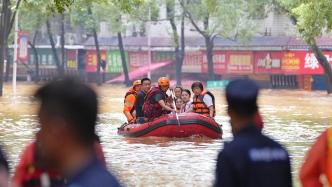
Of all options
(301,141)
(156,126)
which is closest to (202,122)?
(156,126)

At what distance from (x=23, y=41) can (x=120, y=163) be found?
3335cm

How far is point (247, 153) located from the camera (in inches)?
160

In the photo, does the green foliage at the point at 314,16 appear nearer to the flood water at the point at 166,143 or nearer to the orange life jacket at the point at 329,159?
the flood water at the point at 166,143

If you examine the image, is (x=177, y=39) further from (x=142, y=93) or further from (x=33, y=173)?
(x=33, y=173)

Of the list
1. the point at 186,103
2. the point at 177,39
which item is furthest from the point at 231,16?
the point at 186,103

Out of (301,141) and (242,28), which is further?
(242,28)

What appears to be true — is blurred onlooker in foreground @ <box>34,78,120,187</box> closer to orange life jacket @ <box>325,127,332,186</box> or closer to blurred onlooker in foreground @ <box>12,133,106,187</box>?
blurred onlooker in foreground @ <box>12,133,106,187</box>

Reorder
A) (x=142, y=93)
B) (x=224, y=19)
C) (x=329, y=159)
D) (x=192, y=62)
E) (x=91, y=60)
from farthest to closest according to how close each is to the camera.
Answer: (x=91, y=60), (x=192, y=62), (x=224, y=19), (x=142, y=93), (x=329, y=159)

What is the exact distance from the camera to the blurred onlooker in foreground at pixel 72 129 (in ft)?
10.8

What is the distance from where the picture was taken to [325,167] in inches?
177

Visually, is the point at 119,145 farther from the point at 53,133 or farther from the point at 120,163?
the point at 53,133

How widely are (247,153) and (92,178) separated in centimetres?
112

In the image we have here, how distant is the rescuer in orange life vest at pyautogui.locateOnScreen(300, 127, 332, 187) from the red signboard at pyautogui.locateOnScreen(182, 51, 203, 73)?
1993 inches

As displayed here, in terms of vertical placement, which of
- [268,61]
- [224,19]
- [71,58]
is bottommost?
[268,61]
